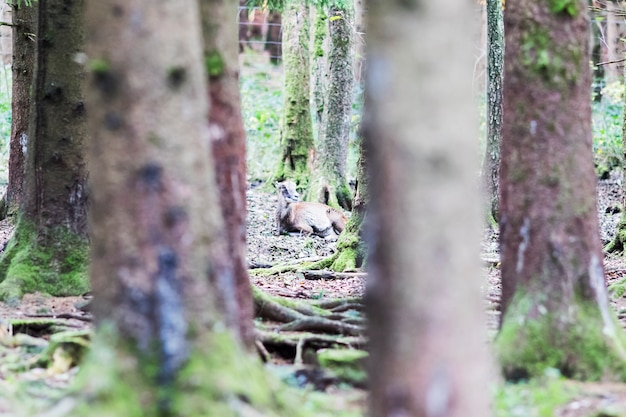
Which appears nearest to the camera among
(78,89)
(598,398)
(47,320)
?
(598,398)

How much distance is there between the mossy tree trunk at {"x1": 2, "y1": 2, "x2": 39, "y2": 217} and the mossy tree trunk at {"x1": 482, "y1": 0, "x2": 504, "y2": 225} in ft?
24.6

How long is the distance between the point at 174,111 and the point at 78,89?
4.87 meters

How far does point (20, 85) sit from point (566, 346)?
10992 millimetres

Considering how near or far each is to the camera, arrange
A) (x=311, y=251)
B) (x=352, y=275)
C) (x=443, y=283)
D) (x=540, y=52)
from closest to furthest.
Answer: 1. (x=443, y=283)
2. (x=540, y=52)
3. (x=352, y=275)
4. (x=311, y=251)

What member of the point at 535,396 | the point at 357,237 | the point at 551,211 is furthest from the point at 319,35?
the point at 535,396

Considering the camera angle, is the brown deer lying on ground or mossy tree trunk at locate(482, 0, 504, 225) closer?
mossy tree trunk at locate(482, 0, 504, 225)

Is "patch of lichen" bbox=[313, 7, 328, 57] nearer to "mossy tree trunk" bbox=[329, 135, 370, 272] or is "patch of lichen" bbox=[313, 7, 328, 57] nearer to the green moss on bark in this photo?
"mossy tree trunk" bbox=[329, 135, 370, 272]

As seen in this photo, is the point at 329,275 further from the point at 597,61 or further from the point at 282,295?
the point at 597,61

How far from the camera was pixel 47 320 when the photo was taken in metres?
6.95

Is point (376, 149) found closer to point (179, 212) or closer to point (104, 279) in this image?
point (179, 212)

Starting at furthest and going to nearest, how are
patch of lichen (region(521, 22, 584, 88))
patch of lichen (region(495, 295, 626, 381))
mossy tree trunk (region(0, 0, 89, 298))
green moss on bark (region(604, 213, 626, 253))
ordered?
green moss on bark (region(604, 213, 626, 253)) → mossy tree trunk (region(0, 0, 89, 298)) → patch of lichen (region(521, 22, 584, 88)) → patch of lichen (region(495, 295, 626, 381))

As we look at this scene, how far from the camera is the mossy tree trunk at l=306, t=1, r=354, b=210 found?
16.5m

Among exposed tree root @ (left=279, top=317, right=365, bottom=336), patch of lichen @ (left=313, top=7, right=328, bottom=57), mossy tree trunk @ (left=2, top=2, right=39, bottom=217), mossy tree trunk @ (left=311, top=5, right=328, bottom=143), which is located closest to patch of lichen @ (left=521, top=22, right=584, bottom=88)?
exposed tree root @ (left=279, top=317, right=365, bottom=336)

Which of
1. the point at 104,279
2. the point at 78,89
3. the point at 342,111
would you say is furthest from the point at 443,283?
the point at 342,111
